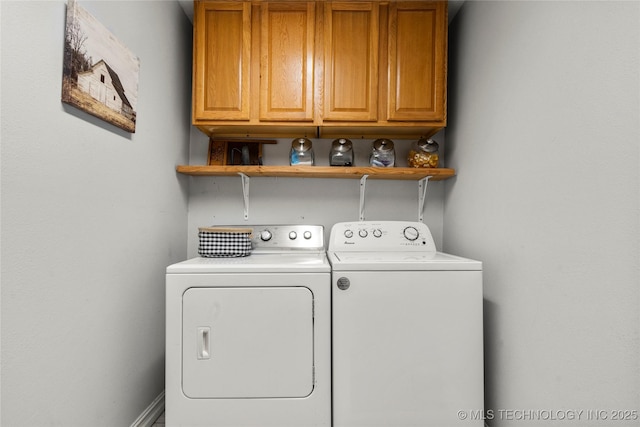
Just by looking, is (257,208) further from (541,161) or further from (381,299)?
(541,161)

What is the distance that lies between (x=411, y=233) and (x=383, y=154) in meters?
0.52

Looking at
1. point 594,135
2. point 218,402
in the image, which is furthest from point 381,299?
point 594,135

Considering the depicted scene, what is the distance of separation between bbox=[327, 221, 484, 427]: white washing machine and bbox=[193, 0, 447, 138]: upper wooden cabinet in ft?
3.06

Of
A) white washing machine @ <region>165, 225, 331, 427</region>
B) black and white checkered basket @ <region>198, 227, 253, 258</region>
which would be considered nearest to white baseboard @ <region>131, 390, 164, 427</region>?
white washing machine @ <region>165, 225, 331, 427</region>

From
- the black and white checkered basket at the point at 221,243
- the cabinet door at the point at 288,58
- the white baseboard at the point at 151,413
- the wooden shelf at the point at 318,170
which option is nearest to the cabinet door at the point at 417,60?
the wooden shelf at the point at 318,170

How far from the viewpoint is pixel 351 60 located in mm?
1805

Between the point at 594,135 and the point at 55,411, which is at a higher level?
the point at 594,135

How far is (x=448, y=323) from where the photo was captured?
133cm

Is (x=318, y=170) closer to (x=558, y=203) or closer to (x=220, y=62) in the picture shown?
(x=220, y=62)

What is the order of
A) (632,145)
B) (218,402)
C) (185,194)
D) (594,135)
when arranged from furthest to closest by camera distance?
(185,194), (218,402), (594,135), (632,145)

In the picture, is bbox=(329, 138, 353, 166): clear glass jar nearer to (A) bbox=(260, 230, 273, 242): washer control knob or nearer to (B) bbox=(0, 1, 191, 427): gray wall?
(A) bbox=(260, 230, 273, 242): washer control knob

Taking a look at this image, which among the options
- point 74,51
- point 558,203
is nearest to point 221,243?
point 74,51

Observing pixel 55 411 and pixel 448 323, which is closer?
pixel 55 411

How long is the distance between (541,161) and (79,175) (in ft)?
5.49
